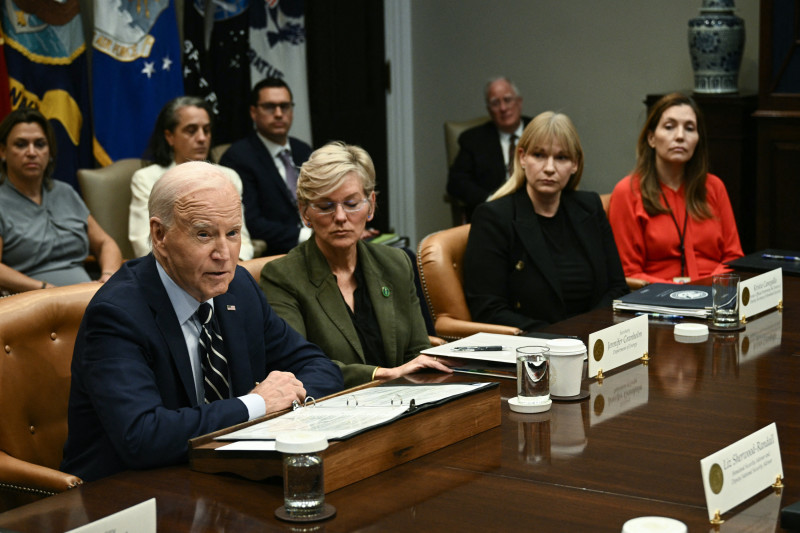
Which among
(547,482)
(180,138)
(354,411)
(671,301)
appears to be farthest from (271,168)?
(547,482)

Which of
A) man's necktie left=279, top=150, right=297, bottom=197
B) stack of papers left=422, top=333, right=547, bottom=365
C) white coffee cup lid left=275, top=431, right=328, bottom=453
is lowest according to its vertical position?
stack of papers left=422, top=333, right=547, bottom=365

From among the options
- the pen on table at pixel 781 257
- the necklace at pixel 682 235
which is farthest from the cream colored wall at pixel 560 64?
the pen on table at pixel 781 257

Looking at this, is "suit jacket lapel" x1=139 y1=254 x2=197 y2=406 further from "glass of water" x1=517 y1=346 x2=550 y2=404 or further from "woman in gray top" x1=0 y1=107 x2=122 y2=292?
"woman in gray top" x1=0 y1=107 x2=122 y2=292

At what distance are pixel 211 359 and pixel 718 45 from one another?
451 centimetres

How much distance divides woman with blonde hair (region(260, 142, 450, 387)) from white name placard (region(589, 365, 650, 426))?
632 millimetres

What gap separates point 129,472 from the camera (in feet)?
6.12

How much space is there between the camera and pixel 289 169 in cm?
566

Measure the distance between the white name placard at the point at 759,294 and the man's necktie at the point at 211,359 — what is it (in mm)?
1466

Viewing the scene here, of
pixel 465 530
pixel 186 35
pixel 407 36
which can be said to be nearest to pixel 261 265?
pixel 465 530

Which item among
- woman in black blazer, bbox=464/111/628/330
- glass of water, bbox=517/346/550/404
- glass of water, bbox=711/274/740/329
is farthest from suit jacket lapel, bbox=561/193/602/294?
glass of water, bbox=517/346/550/404

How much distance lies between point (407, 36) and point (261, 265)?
4.69 meters

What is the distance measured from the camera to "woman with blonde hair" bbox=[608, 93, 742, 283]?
4191mm

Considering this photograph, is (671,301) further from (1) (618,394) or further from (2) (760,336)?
(1) (618,394)

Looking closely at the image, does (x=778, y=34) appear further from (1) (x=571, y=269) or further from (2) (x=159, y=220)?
(2) (x=159, y=220)
